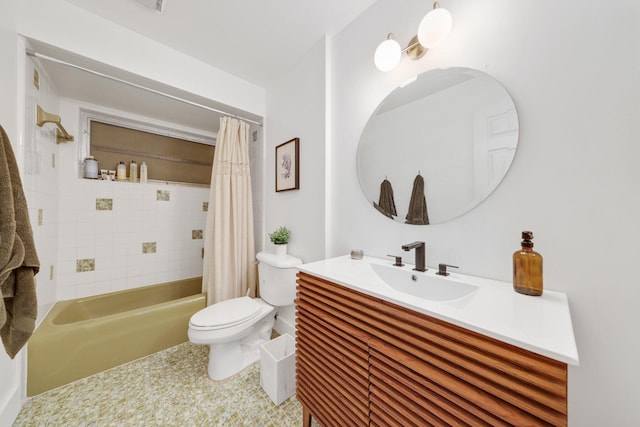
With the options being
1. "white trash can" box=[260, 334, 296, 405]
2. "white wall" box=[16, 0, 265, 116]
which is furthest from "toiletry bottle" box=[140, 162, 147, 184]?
"white trash can" box=[260, 334, 296, 405]

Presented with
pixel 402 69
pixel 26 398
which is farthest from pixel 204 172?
pixel 402 69

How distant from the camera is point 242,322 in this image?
1460 mm

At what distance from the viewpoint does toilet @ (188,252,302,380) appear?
4.53ft

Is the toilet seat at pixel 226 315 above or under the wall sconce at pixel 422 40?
under

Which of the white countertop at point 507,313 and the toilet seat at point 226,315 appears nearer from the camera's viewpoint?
the white countertop at point 507,313

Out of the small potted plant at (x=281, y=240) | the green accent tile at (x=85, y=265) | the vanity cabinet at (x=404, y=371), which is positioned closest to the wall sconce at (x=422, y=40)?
the vanity cabinet at (x=404, y=371)

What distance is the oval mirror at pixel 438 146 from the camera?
92cm

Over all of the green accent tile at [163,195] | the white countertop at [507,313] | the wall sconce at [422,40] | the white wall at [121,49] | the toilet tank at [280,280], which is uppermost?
the white wall at [121,49]

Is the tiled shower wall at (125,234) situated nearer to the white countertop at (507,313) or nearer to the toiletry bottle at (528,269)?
the white countertop at (507,313)

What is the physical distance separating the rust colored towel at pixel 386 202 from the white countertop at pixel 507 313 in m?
0.43

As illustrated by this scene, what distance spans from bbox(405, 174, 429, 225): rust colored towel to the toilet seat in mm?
1216

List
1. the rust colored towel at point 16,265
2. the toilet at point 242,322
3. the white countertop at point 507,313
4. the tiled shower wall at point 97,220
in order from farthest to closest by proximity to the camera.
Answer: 1. the tiled shower wall at point 97,220
2. the toilet at point 242,322
3. the rust colored towel at point 16,265
4. the white countertop at point 507,313

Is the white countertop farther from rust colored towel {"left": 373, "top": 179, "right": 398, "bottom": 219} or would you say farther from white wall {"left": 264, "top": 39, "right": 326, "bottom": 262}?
white wall {"left": 264, "top": 39, "right": 326, "bottom": 262}

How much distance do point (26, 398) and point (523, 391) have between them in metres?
2.32
